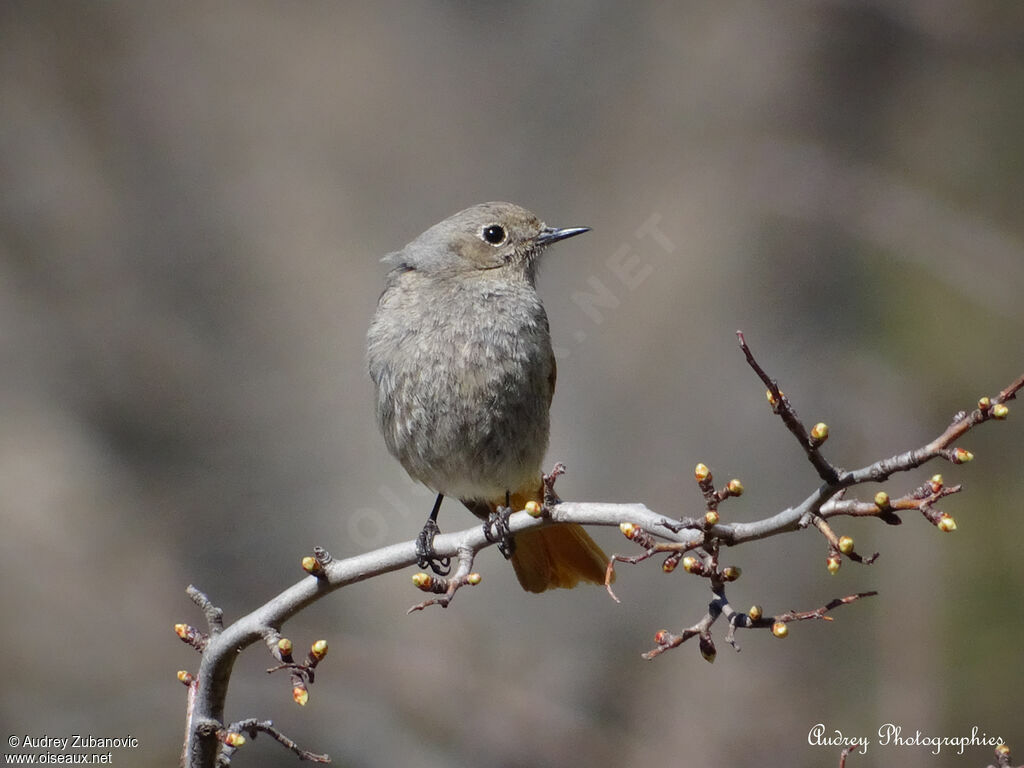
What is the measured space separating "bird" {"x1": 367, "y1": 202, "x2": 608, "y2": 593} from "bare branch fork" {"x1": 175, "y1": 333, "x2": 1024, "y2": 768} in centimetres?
81

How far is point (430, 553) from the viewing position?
318cm

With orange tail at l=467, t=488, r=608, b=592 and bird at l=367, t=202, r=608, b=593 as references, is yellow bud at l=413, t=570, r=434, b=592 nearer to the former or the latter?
bird at l=367, t=202, r=608, b=593

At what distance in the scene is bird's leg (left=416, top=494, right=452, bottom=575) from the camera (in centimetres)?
307

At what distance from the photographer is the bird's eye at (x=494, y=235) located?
4.54 meters

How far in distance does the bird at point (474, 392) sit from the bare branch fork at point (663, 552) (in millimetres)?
807

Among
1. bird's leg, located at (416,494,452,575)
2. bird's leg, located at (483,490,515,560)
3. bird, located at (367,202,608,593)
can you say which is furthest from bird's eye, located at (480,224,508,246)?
bird's leg, located at (483,490,515,560)

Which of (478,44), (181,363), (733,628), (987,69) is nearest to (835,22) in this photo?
(987,69)

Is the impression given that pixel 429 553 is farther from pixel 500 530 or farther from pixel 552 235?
pixel 552 235

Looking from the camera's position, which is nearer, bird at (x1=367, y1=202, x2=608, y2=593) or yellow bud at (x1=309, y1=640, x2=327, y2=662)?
yellow bud at (x1=309, y1=640, x2=327, y2=662)

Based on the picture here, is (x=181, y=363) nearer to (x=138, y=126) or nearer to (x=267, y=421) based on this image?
(x=267, y=421)

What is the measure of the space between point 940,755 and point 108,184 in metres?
6.78

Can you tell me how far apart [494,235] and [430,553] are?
1.76m

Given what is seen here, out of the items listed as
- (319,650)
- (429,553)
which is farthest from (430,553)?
(319,650)

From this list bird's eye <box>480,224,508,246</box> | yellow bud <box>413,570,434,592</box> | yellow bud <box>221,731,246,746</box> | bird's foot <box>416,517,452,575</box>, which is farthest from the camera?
bird's eye <box>480,224,508,246</box>
